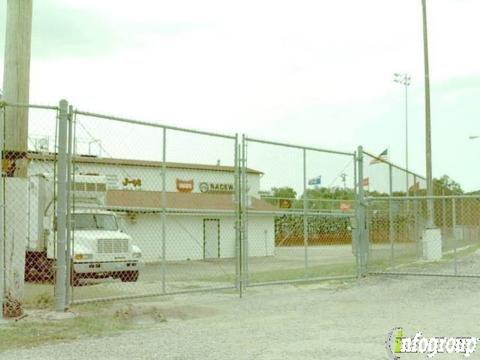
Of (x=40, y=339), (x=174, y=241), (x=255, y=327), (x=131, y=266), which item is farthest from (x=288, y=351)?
(x=174, y=241)

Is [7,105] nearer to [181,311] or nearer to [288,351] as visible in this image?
[181,311]

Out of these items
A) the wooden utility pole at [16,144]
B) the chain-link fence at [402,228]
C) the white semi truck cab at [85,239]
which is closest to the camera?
the wooden utility pole at [16,144]

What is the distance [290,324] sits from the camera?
28.3ft

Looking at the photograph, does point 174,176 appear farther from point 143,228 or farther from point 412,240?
point 412,240

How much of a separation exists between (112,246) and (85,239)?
65cm

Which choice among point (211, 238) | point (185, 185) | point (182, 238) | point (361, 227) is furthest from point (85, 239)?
point (185, 185)

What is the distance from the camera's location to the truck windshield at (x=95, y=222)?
1514cm

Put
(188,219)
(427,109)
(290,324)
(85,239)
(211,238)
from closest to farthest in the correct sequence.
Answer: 1. (290,324)
2. (85,239)
3. (427,109)
4. (211,238)
5. (188,219)

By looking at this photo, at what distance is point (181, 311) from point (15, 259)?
2580mm

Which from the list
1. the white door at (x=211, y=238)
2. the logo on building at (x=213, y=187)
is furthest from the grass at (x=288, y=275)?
the logo on building at (x=213, y=187)

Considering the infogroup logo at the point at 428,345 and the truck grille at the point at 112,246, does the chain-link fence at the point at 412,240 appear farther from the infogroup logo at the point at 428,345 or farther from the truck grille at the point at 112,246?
the infogroup logo at the point at 428,345

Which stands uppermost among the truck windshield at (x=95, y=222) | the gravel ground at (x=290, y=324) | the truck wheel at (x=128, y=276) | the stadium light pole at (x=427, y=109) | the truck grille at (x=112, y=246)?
the stadium light pole at (x=427, y=109)

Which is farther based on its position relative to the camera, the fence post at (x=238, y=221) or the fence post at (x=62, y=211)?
the fence post at (x=238, y=221)

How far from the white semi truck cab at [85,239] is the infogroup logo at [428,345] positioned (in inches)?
310
